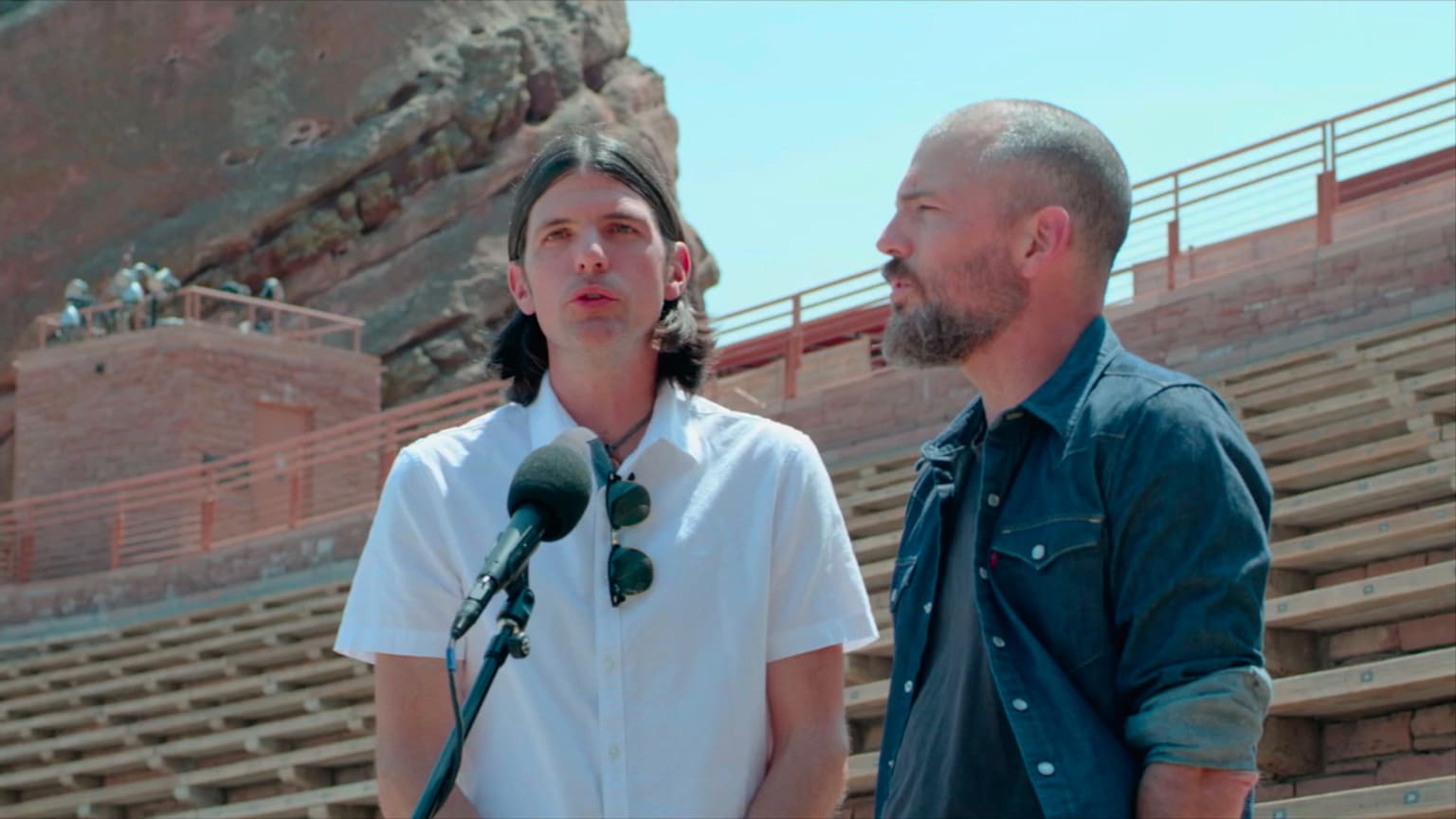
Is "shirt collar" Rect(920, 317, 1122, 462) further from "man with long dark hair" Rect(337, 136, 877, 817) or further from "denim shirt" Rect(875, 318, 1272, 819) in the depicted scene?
"man with long dark hair" Rect(337, 136, 877, 817)

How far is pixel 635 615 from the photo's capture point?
2.92m

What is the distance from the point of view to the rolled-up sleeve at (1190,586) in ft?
7.78

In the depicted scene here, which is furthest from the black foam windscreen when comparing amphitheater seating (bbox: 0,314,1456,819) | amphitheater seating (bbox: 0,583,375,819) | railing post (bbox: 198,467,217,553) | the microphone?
railing post (bbox: 198,467,217,553)

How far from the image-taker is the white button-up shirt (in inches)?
113

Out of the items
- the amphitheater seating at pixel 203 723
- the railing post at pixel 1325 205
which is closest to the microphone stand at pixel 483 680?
the amphitheater seating at pixel 203 723

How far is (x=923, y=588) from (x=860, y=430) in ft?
39.9

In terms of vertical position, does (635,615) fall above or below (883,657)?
below

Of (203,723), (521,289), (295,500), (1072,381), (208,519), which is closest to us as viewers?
(1072,381)

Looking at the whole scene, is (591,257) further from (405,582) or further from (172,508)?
(172,508)

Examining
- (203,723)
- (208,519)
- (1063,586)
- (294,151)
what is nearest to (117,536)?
(208,519)

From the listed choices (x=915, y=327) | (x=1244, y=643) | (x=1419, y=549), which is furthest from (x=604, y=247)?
(x=1419, y=549)

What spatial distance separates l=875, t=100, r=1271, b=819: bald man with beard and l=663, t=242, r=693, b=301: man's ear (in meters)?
0.54

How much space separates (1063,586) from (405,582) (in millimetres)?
969

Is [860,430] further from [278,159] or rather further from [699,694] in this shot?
[278,159]
